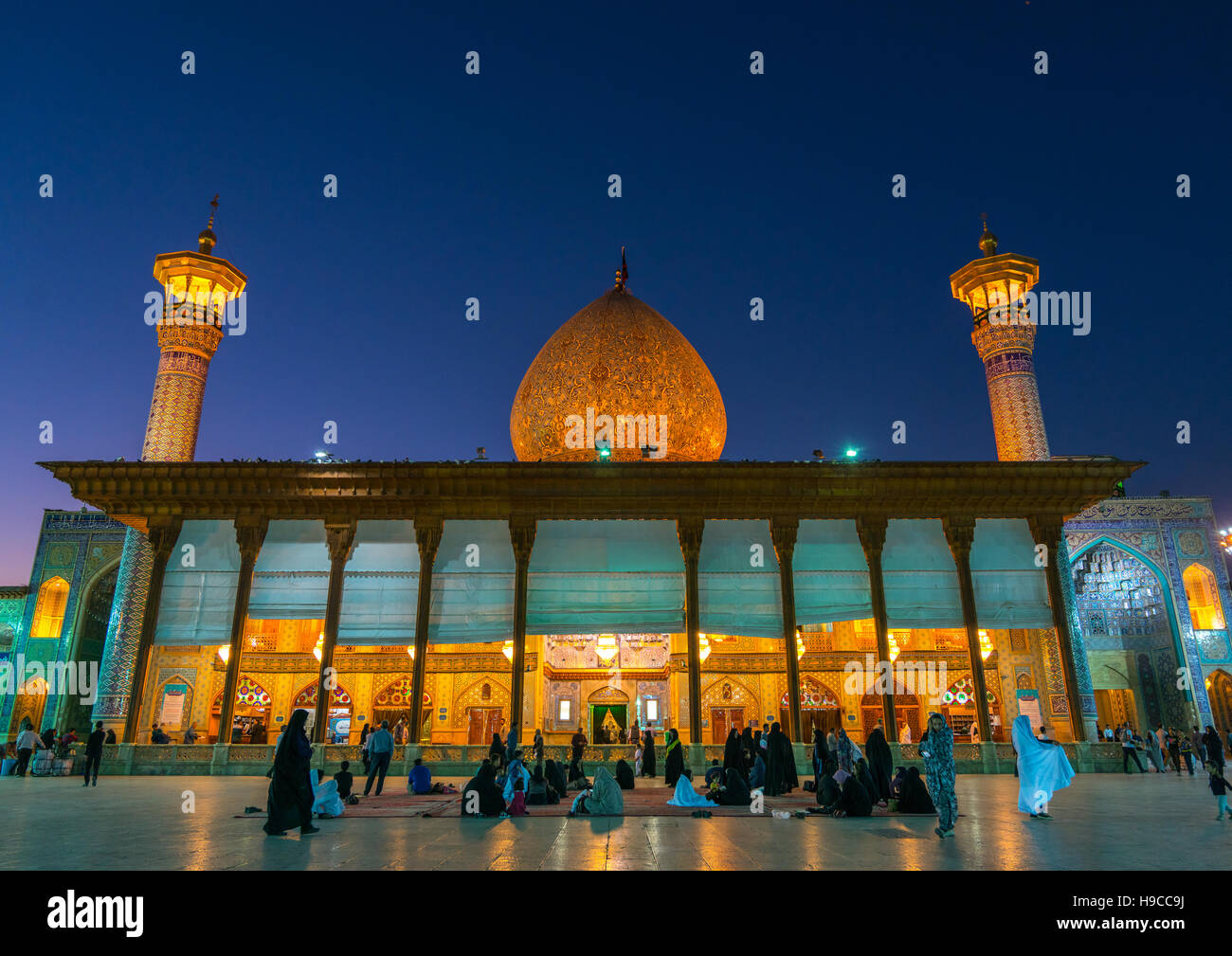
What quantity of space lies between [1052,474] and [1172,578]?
45.8 feet

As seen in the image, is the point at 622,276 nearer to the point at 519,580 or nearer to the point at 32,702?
the point at 519,580

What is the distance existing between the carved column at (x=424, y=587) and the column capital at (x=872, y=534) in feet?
35.3

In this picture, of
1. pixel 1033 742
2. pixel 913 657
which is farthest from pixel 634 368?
pixel 1033 742

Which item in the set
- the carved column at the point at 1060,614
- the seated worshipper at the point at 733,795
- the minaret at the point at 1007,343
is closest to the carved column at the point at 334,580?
the seated worshipper at the point at 733,795

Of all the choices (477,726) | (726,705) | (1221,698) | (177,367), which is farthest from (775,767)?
(1221,698)

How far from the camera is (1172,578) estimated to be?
1155 inches

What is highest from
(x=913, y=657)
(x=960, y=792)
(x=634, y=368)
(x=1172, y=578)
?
(x=634, y=368)

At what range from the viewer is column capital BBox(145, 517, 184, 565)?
19859 mm

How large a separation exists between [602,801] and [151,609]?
557 inches

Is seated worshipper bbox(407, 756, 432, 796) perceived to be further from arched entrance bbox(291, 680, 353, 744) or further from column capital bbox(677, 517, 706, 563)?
arched entrance bbox(291, 680, 353, 744)

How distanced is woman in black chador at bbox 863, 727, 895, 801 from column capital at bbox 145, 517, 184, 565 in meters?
17.3

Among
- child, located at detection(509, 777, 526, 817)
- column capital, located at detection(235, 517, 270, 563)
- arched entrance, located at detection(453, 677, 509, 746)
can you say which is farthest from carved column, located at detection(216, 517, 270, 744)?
child, located at detection(509, 777, 526, 817)

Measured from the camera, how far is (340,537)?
20.0 m
